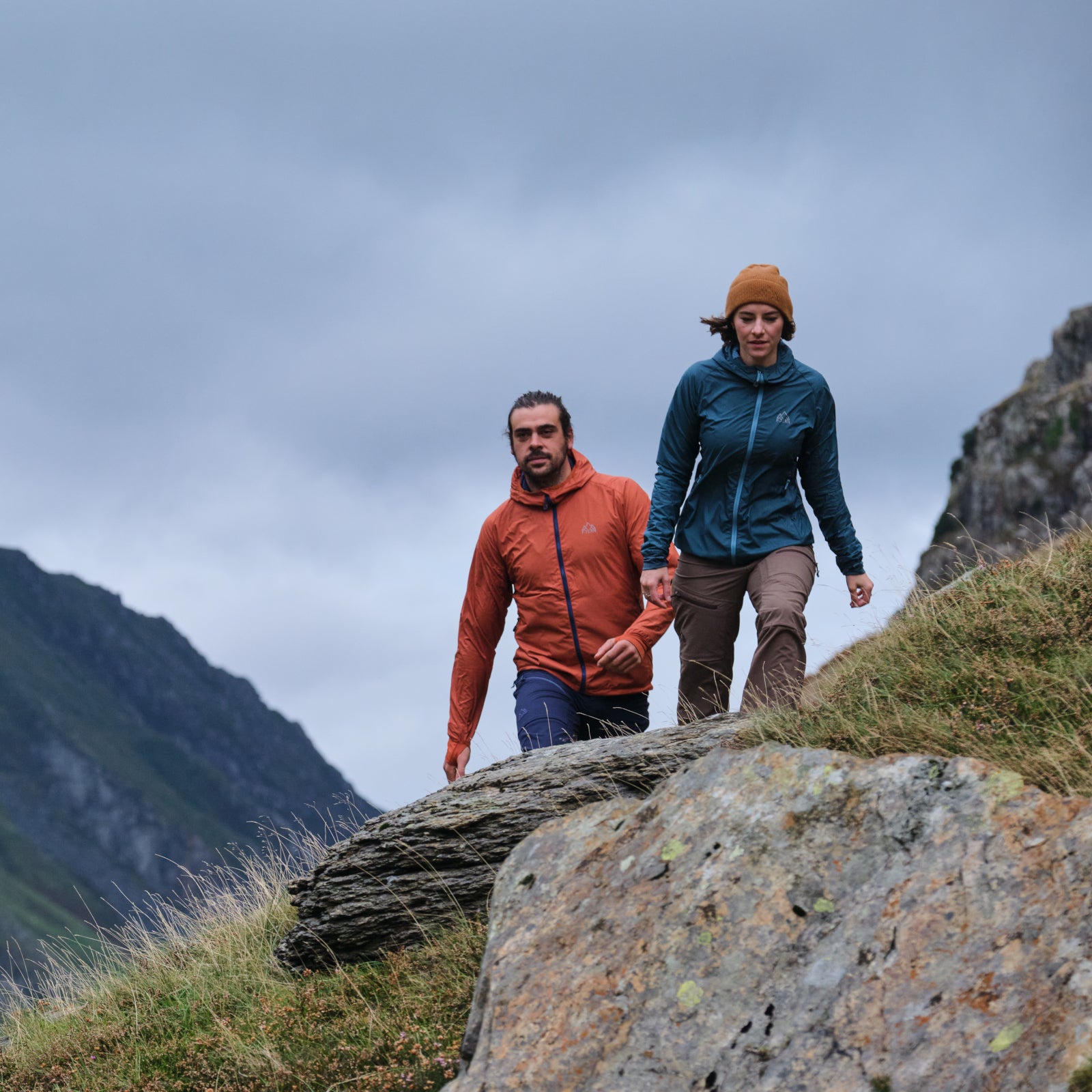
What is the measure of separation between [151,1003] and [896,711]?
5.34m

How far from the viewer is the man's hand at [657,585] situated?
732 centimetres

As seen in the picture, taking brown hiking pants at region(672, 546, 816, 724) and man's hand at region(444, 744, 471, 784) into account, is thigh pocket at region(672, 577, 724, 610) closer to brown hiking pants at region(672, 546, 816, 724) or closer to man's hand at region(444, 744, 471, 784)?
brown hiking pants at region(672, 546, 816, 724)

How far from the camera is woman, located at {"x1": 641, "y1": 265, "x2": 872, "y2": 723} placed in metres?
7.26

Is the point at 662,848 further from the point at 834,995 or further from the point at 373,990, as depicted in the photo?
the point at 373,990

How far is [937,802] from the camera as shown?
4.70 metres

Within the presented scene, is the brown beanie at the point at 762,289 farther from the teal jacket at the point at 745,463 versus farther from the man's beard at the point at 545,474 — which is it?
the man's beard at the point at 545,474

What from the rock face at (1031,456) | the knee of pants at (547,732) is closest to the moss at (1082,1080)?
the knee of pants at (547,732)

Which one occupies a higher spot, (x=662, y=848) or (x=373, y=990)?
(x=662, y=848)

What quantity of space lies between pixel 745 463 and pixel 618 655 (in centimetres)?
151

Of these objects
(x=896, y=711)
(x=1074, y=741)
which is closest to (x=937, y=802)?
(x=1074, y=741)

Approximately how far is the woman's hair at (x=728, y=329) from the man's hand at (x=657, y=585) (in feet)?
5.20

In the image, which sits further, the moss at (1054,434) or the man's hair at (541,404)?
the moss at (1054,434)

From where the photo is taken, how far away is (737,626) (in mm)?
7664

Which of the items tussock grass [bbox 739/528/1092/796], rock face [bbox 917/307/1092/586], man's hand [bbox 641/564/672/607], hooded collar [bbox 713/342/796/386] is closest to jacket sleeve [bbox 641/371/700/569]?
man's hand [bbox 641/564/672/607]
